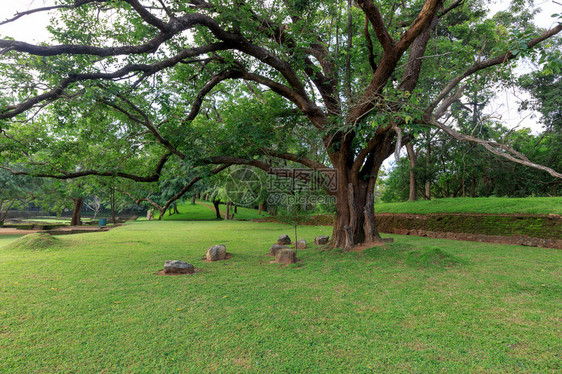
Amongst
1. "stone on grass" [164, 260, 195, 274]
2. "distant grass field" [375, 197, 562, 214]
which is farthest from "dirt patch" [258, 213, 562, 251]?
"stone on grass" [164, 260, 195, 274]

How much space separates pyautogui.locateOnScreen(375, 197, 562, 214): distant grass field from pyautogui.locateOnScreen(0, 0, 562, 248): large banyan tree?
462cm

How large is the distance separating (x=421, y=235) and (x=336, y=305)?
9.10 metres

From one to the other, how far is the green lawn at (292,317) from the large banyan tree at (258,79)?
2.38 meters

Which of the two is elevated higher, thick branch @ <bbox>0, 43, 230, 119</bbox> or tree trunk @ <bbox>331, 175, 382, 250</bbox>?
thick branch @ <bbox>0, 43, 230, 119</bbox>

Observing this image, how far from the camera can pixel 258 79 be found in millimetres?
7586

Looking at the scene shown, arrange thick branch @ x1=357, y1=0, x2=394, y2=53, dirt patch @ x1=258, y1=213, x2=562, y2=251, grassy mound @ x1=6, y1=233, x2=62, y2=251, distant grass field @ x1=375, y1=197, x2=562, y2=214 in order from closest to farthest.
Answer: thick branch @ x1=357, y1=0, x2=394, y2=53 → dirt patch @ x1=258, y1=213, x2=562, y2=251 → grassy mound @ x1=6, y1=233, x2=62, y2=251 → distant grass field @ x1=375, y1=197, x2=562, y2=214

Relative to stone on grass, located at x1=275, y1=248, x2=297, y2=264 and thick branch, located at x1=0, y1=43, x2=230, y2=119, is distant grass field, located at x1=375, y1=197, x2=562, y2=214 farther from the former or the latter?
thick branch, located at x1=0, y1=43, x2=230, y2=119

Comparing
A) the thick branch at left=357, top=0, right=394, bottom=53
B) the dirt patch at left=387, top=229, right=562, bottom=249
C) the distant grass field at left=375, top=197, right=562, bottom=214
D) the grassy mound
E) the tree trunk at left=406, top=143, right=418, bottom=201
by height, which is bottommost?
the grassy mound

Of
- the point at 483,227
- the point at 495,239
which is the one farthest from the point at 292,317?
the point at 483,227

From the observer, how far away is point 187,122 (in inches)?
300

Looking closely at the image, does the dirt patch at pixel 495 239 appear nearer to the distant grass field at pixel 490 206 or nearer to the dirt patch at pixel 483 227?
the dirt patch at pixel 483 227

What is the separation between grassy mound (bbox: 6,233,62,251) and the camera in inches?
341

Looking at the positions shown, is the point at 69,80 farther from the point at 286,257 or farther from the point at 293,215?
the point at 293,215

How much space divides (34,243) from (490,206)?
15692mm
